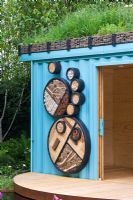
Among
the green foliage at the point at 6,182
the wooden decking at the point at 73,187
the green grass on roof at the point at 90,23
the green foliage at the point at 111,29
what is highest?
the green grass on roof at the point at 90,23

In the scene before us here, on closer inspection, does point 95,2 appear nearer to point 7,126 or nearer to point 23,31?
point 23,31

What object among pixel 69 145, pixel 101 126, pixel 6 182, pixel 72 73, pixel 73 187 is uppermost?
pixel 72 73

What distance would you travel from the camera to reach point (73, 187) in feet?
26.0

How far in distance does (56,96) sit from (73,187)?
1833 millimetres

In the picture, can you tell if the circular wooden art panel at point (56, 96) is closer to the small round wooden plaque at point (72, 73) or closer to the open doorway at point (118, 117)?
the small round wooden plaque at point (72, 73)

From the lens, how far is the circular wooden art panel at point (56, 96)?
898 centimetres

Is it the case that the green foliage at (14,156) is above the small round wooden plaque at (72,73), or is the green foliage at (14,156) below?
below

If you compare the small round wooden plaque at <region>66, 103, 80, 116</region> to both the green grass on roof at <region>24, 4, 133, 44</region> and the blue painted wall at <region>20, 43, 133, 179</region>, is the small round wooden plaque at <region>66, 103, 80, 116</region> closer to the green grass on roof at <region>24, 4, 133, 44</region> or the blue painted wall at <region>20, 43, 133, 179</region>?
the blue painted wall at <region>20, 43, 133, 179</region>

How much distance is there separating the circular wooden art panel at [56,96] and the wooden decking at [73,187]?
1.09 metres

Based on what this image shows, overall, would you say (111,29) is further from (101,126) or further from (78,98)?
(101,126)

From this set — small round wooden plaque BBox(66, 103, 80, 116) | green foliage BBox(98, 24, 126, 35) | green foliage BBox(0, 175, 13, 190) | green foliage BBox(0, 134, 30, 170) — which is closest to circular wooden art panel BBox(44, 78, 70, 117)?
small round wooden plaque BBox(66, 103, 80, 116)

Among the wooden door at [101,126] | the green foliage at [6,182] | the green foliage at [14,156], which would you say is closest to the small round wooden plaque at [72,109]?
→ the wooden door at [101,126]

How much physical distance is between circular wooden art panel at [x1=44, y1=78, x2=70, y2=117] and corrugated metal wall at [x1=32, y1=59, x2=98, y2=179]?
152mm

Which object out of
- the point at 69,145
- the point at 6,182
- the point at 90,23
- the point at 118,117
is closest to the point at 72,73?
the point at 90,23
